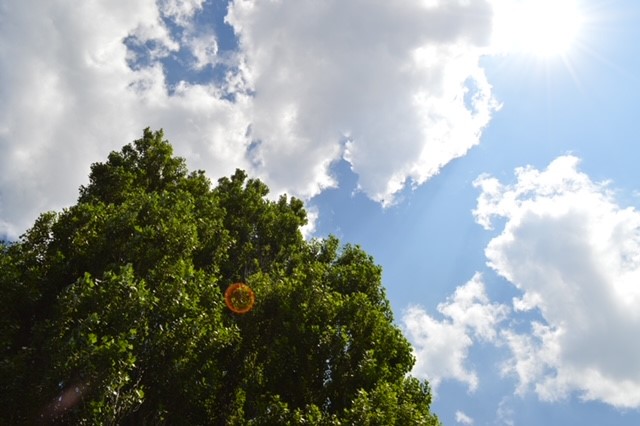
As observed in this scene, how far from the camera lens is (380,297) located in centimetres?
1997

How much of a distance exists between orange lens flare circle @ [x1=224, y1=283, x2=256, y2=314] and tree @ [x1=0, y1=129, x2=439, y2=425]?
0.30 metres

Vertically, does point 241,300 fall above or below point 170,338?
above

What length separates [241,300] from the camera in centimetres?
1761

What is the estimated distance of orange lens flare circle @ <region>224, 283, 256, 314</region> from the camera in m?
17.2

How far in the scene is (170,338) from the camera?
13719 mm

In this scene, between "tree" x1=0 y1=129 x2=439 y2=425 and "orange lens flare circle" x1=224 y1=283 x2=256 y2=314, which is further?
"orange lens flare circle" x1=224 y1=283 x2=256 y2=314

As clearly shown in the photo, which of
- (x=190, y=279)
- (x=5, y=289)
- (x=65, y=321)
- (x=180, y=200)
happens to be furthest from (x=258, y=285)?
(x=5, y=289)

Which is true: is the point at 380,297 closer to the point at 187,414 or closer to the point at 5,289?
the point at 187,414

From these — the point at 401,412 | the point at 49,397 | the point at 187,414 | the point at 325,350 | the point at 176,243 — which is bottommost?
the point at 49,397

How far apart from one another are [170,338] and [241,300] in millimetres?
4237

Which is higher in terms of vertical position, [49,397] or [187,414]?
[187,414]

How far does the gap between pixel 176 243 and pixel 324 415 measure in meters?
8.43

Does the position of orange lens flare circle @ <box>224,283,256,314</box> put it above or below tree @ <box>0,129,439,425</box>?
above

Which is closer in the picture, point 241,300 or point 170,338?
point 170,338
